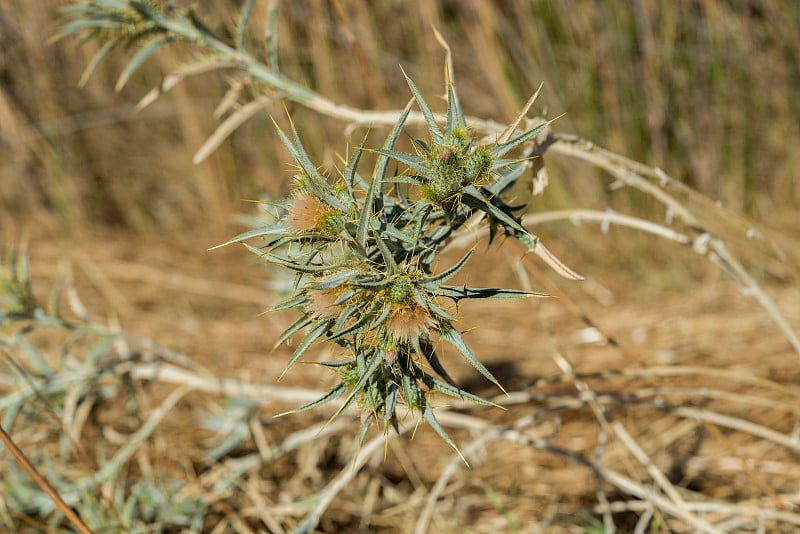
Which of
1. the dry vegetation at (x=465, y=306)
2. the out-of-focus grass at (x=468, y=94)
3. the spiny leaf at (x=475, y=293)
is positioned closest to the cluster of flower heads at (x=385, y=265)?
the spiny leaf at (x=475, y=293)

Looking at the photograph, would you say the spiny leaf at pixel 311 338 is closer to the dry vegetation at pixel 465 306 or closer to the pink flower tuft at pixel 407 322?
the pink flower tuft at pixel 407 322

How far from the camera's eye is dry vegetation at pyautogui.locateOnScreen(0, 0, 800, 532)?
1717 mm

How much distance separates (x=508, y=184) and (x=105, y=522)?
1346mm

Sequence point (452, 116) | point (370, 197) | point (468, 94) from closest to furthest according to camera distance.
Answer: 1. point (370, 197)
2. point (452, 116)
3. point (468, 94)

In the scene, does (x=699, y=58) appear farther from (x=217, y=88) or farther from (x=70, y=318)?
(x=70, y=318)

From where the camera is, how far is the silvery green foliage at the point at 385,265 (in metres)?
0.89

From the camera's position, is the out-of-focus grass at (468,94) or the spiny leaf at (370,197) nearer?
the spiny leaf at (370,197)

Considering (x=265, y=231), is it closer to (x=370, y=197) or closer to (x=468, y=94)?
(x=370, y=197)

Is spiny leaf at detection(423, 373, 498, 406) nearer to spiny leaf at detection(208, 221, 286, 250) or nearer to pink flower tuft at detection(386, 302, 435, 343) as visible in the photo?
pink flower tuft at detection(386, 302, 435, 343)

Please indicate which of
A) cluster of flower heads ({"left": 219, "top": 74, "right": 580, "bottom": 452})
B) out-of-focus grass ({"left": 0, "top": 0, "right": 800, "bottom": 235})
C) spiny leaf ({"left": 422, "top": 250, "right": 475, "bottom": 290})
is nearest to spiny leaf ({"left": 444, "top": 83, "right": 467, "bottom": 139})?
cluster of flower heads ({"left": 219, "top": 74, "right": 580, "bottom": 452})

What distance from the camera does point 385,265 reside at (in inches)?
36.0

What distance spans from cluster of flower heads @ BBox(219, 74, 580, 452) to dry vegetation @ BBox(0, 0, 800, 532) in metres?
0.14

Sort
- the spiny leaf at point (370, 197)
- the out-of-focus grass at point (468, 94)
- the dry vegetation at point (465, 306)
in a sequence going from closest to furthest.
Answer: the spiny leaf at point (370, 197)
the dry vegetation at point (465, 306)
the out-of-focus grass at point (468, 94)

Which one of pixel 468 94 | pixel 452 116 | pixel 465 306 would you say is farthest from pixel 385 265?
pixel 468 94
